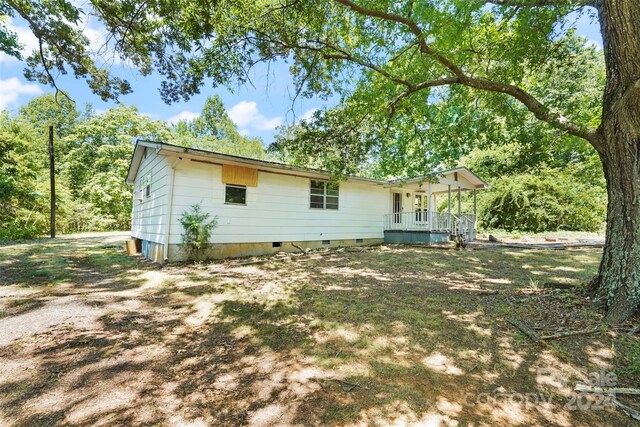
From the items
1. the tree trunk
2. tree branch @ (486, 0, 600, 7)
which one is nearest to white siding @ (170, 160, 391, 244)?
tree branch @ (486, 0, 600, 7)

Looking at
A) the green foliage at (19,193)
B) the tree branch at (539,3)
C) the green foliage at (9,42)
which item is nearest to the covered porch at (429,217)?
the tree branch at (539,3)

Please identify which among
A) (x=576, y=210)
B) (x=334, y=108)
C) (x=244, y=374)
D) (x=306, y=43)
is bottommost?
(x=244, y=374)

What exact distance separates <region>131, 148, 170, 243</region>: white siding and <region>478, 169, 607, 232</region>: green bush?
1896 cm

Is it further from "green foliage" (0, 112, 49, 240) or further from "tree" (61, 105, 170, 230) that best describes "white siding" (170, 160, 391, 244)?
"tree" (61, 105, 170, 230)

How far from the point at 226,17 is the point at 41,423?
20.4 ft

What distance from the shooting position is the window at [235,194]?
888 centimetres

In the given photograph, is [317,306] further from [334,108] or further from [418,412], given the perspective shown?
[334,108]

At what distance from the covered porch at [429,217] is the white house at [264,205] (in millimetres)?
47

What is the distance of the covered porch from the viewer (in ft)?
40.8

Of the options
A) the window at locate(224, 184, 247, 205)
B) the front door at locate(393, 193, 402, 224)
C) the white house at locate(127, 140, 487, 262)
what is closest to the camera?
the white house at locate(127, 140, 487, 262)

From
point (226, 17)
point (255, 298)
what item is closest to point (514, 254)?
point (255, 298)

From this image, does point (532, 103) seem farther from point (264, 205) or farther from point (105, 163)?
point (105, 163)

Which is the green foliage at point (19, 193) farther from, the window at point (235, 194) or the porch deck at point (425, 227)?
the porch deck at point (425, 227)

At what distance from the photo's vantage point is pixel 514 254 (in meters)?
9.37
